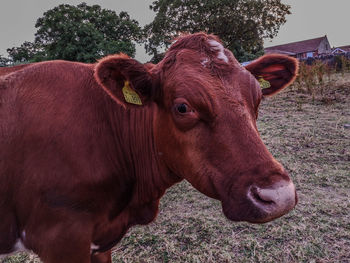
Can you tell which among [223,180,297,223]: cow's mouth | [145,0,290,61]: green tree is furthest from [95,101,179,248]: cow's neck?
[145,0,290,61]: green tree

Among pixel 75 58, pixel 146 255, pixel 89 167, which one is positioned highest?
pixel 75 58

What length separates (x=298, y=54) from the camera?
2195 inches

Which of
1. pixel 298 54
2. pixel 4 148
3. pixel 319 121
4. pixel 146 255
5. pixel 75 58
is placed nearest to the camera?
pixel 4 148

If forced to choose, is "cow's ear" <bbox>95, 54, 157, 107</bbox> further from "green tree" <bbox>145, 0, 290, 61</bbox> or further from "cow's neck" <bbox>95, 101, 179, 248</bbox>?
"green tree" <bbox>145, 0, 290, 61</bbox>

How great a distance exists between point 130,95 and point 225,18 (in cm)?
2510

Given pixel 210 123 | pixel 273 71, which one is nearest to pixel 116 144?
pixel 210 123

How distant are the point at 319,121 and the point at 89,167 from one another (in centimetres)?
674

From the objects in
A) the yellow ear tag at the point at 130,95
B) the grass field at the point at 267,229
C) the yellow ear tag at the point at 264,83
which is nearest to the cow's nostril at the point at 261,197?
the yellow ear tag at the point at 130,95

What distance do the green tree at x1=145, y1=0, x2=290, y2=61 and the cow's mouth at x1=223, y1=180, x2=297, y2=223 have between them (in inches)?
915

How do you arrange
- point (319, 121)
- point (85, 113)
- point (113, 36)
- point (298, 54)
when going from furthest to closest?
1. point (298, 54)
2. point (113, 36)
3. point (319, 121)
4. point (85, 113)

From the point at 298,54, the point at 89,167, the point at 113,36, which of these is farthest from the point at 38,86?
the point at 298,54

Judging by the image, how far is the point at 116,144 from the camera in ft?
6.06

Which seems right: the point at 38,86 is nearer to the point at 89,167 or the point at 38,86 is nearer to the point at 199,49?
Result: the point at 89,167

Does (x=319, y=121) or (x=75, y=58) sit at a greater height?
(x=75, y=58)
